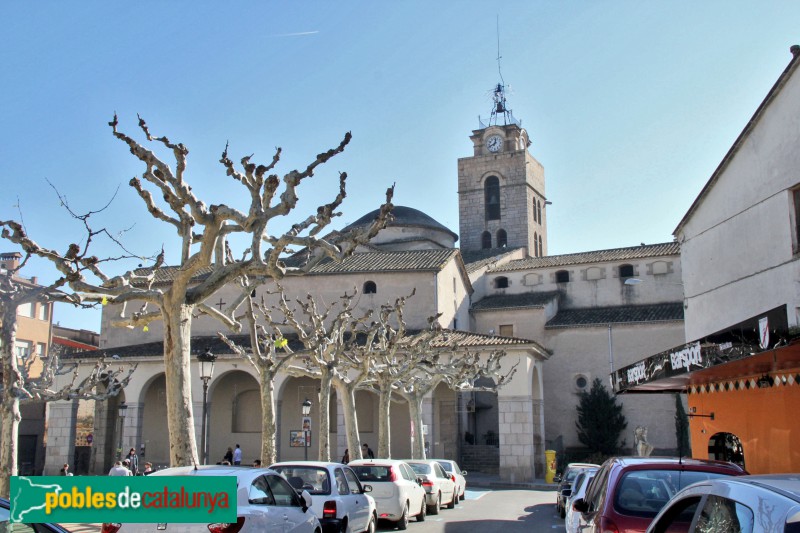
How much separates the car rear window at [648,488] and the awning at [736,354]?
8.60ft

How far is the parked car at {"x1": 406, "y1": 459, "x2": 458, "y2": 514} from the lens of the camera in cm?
2064

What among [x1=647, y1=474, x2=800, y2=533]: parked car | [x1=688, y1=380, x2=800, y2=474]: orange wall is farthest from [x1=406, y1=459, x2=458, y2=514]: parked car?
[x1=647, y1=474, x2=800, y2=533]: parked car

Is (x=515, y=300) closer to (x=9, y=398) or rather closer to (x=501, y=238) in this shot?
(x=501, y=238)

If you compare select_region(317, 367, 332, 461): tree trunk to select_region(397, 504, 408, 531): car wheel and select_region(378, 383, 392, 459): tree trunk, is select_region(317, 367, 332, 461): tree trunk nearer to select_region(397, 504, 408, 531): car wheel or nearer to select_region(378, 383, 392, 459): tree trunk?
select_region(378, 383, 392, 459): tree trunk

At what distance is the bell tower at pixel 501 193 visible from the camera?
59500 mm

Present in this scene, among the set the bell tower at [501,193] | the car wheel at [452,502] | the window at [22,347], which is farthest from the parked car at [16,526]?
the bell tower at [501,193]

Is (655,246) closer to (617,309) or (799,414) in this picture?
(617,309)

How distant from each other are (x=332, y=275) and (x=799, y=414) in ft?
102

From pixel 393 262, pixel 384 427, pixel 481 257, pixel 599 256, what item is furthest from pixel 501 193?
pixel 384 427

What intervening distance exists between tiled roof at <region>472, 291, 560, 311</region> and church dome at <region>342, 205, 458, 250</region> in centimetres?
651

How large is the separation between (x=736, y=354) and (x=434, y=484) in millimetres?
11632

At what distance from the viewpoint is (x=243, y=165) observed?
1377 cm

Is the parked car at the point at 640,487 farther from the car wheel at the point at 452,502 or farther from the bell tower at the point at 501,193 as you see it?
the bell tower at the point at 501,193

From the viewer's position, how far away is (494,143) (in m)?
62.4
